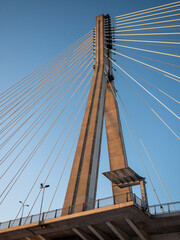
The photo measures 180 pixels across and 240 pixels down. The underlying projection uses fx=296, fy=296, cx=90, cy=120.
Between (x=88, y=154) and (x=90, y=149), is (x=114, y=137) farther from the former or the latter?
(x=88, y=154)

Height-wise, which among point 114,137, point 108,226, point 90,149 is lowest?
point 108,226

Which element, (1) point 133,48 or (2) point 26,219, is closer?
(2) point 26,219

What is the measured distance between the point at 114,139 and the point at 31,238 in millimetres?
12890

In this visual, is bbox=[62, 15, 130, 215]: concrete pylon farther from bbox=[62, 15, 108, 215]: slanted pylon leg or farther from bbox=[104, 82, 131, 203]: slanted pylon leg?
bbox=[104, 82, 131, 203]: slanted pylon leg

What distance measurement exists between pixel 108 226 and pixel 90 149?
6704 mm

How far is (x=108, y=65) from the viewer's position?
3559 cm

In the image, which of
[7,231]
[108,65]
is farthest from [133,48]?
[7,231]

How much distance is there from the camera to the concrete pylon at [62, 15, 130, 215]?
74.4ft

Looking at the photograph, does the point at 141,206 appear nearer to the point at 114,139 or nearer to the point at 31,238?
the point at 31,238

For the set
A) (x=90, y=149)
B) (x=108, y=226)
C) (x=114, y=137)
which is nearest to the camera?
(x=108, y=226)

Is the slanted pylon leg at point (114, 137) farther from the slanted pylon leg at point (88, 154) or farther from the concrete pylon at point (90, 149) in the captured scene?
the slanted pylon leg at point (88, 154)

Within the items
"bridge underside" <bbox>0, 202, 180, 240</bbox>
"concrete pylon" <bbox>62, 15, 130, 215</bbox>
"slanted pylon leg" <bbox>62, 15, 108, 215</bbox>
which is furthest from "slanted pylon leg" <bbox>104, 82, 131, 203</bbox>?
"bridge underside" <bbox>0, 202, 180, 240</bbox>

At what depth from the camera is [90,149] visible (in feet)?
83.4

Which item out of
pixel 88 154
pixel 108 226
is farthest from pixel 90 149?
pixel 108 226
